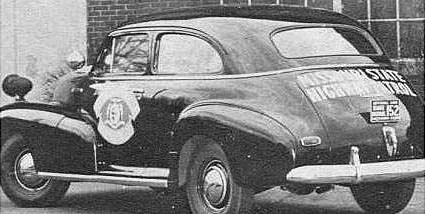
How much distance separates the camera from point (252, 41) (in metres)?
7.88

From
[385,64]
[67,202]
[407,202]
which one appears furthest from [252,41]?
[67,202]

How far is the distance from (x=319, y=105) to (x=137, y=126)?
1.75 metres

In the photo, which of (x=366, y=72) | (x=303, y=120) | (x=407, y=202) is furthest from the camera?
(x=407, y=202)

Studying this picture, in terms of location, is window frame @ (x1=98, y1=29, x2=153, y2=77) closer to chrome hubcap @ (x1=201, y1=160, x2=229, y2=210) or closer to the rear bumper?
chrome hubcap @ (x1=201, y1=160, x2=229, y2=210)

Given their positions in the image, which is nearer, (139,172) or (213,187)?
(213,187)

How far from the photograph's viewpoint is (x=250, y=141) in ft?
24.0

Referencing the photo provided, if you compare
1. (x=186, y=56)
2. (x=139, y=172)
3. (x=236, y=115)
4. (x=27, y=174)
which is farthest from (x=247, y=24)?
(x=27, y=174)

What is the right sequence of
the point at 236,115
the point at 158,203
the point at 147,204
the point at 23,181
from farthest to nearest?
1. the point at 158,203
2. the point at 147,204
3. the point at 23,181
4. the point at 236,115

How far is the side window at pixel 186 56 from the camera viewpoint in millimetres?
8031

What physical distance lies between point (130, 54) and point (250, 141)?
1956 mm

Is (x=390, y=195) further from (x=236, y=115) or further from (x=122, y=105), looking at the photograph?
(x=122, y=105)

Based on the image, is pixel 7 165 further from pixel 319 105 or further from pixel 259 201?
pixel 319 105

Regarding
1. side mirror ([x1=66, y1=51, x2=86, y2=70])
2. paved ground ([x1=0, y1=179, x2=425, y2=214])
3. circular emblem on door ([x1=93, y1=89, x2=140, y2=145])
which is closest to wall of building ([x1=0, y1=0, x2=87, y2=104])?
paved ground ([x1=0, y1=179, x2=425, y2=214])

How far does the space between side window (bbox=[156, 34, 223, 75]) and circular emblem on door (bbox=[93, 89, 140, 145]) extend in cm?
38
